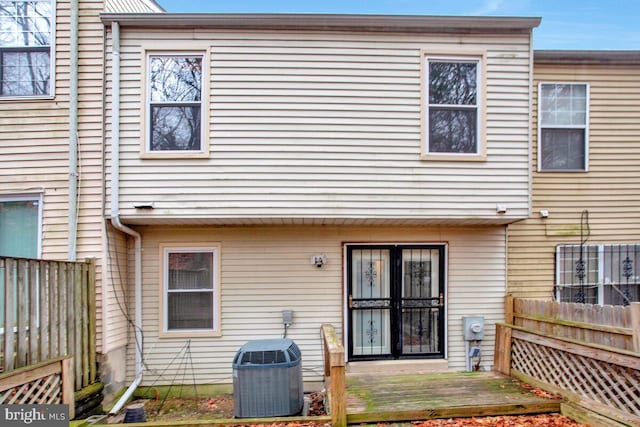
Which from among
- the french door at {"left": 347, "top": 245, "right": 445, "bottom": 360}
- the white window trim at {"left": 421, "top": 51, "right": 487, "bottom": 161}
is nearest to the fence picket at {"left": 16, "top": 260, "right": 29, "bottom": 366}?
the french door at {"left": 347, "top": 245, "right": 445, "bottom": 360}

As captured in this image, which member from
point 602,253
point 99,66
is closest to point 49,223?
point 99,66

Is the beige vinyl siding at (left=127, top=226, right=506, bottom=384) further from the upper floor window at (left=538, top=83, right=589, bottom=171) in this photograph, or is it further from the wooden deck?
the upper floor window at (left=538, top=83, right=589, bottom=171)

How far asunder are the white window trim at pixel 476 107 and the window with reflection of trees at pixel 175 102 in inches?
126

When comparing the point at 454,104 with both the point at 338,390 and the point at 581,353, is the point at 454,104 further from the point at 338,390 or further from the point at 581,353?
the point at 338,390

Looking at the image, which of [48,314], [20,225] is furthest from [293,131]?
[20,225]

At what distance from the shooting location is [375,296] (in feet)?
21.3

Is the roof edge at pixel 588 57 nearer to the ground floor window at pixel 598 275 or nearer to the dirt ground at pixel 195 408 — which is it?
the ground floor window at pixel 598 275

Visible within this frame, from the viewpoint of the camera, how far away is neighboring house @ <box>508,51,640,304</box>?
680 centimetres

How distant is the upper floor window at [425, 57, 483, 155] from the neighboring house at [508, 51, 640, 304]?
5.21ft

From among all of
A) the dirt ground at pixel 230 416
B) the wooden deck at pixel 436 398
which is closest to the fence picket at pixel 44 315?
the dirt ground at pixel 230 416

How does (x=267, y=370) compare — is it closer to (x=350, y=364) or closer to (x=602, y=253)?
(x=350, y=364)

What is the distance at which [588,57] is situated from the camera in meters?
6.80

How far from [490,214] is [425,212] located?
3.09ft

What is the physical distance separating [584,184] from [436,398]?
4.52 metres
